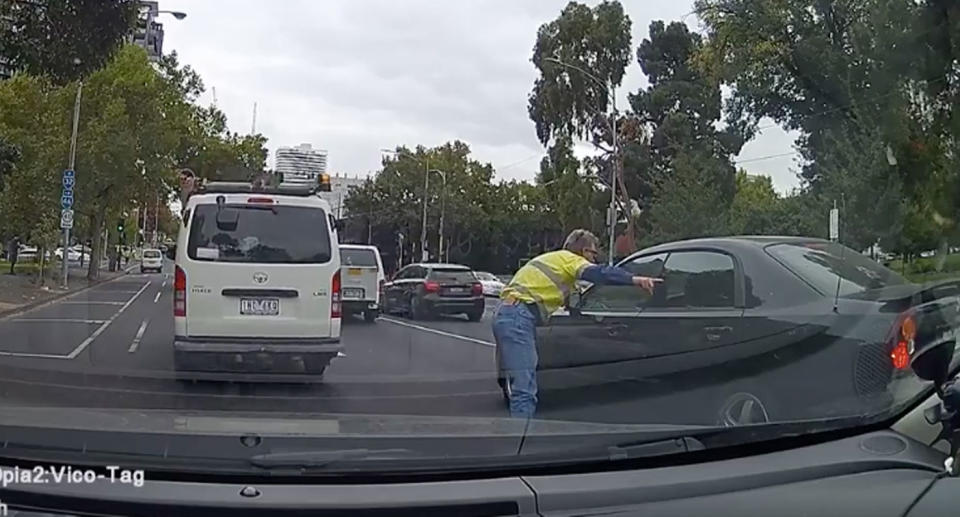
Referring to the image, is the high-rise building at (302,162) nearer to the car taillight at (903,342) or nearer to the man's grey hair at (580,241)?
the man's grey hair at (580,241)

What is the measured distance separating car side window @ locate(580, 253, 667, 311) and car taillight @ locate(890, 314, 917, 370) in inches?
40.4

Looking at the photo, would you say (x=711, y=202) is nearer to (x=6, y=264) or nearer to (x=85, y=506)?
(x=85, y=506)

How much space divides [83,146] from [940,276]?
426 centimetres

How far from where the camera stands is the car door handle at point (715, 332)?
14.9ft

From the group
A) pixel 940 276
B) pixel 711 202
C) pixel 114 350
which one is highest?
pixel 711 202

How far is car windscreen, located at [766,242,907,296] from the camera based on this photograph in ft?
14.2

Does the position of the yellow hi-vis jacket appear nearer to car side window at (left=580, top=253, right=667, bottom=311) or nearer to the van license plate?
car side window at (left=580, top=253, right=667, bottom=311)

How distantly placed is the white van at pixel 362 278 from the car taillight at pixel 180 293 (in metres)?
1.07

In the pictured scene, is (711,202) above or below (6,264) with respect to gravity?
above

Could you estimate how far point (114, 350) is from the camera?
21.1 feet

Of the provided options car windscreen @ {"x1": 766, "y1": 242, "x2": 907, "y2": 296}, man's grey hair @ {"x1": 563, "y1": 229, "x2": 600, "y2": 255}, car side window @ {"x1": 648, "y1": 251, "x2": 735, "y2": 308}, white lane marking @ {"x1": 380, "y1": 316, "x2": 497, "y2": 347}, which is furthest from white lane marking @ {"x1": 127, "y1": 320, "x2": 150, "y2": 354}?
car windscreen @ {"x1": 766, "y1": 242, "x2": 907, "y2": 296}

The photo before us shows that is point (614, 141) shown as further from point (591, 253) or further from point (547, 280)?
point (547, 280)

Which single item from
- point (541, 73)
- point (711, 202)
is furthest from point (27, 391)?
point (711, 202)

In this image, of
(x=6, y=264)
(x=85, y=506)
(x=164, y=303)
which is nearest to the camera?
(x=85, y=506)
